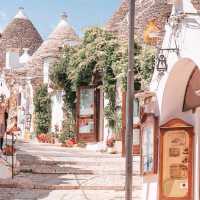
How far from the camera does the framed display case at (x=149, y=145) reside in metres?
9.75

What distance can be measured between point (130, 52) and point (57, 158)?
827 centimetres

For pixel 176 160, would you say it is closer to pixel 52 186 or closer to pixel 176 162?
pixel 176 162

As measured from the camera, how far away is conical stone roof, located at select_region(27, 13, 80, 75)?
31.1 metres

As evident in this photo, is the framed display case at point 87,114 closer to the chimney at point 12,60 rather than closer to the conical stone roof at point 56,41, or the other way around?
the conical stone roof at point 56,41

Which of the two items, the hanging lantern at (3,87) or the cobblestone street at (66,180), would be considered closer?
the cobblestone street at (66,180)

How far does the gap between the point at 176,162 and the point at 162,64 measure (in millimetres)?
1618

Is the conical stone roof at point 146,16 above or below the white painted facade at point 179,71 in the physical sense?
above

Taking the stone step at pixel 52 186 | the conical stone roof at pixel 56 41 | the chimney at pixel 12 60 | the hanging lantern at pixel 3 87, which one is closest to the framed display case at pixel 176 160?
the stone step at pixel 52 186

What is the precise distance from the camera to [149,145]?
9.98 meters

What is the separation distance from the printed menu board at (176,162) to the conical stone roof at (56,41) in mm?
21061

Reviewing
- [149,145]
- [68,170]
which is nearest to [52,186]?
[68,170]

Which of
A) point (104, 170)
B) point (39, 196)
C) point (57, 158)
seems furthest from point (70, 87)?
point (39, 196)

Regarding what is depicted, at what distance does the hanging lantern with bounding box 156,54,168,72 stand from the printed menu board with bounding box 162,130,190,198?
3.45ft

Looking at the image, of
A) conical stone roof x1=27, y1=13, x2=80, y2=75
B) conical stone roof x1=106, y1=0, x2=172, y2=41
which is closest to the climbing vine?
conical stone roof x1=106, y1=0, x2=172, y2=41
